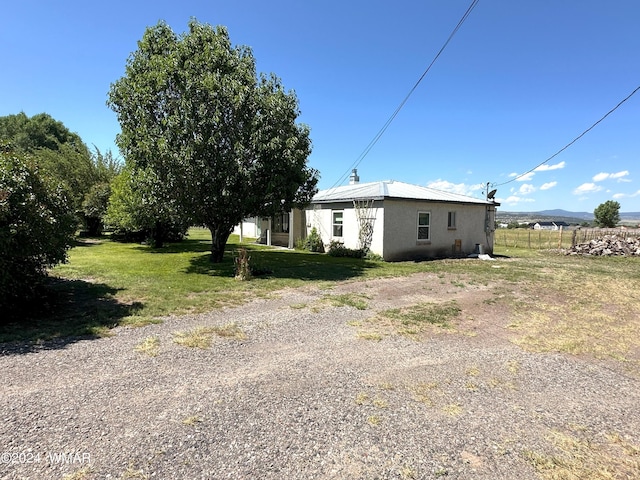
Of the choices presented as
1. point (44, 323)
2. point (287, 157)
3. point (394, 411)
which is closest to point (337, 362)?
point (394, 411)

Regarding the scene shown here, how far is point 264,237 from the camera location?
21719mm

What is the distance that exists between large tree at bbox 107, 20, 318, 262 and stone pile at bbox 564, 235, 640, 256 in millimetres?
17079

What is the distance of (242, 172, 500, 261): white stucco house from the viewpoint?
1477 centimetres

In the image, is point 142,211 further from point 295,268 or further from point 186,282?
point 186,282

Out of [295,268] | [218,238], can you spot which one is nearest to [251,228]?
[218,238]

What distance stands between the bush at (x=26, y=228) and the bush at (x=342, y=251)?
34.9 ft

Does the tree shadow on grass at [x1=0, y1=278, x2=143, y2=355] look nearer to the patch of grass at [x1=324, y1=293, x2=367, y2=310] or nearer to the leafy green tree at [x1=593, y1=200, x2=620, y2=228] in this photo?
the patch of grass at [x1=324, y1=293, x2=367, y2=310]

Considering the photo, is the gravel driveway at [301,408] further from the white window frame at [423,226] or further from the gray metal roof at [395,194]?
the white window frame at [423,226]

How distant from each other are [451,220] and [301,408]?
1566cm

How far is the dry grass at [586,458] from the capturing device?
2.42m

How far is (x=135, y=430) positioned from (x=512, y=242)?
27.2 metres

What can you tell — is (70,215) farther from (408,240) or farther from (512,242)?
(512,242)

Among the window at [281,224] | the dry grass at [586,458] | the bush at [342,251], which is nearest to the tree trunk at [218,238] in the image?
the bush at [342,251]

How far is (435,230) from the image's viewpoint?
16.4 metres
